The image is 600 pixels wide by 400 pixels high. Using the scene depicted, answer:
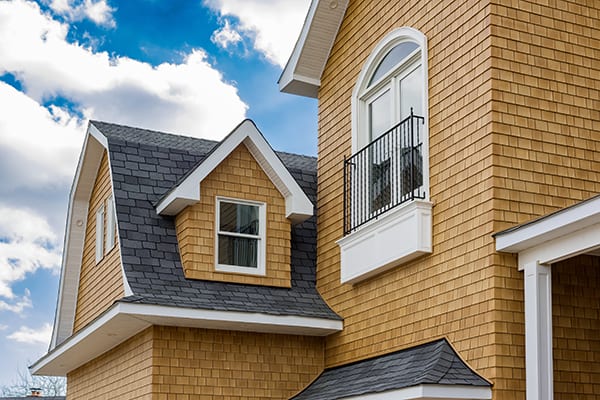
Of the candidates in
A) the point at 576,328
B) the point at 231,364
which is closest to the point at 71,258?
the point at 231,364

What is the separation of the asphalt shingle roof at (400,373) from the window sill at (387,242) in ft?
3.38

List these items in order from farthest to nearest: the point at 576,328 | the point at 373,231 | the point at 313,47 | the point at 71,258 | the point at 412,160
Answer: the point at 71,258 → the point at 313,47 → the point at 373,231 → the point at 412,160 → the point at 576,328

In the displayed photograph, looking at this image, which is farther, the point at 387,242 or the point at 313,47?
the point at 313,47

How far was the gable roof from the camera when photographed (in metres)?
12.9

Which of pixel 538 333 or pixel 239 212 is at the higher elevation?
pixel 239 212

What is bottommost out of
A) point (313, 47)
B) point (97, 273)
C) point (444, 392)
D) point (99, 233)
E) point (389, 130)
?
point (444, 392)

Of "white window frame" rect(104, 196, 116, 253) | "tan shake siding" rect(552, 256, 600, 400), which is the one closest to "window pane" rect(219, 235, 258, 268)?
"white window frame" rect(104, 196, 116, 253)

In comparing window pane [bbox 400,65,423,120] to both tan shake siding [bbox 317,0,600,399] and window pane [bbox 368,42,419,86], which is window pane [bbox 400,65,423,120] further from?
tan shake siding [bbox 317,0,600,399]

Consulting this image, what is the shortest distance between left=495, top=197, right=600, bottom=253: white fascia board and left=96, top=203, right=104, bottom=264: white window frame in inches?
284

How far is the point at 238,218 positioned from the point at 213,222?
1.46ft

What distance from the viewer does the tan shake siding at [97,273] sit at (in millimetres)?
14016

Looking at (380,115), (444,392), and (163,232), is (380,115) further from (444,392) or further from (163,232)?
(444,392)

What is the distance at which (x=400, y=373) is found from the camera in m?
10.6

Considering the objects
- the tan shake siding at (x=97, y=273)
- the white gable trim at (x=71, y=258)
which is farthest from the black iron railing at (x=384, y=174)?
the white gable trim at (x=71, y=258)
